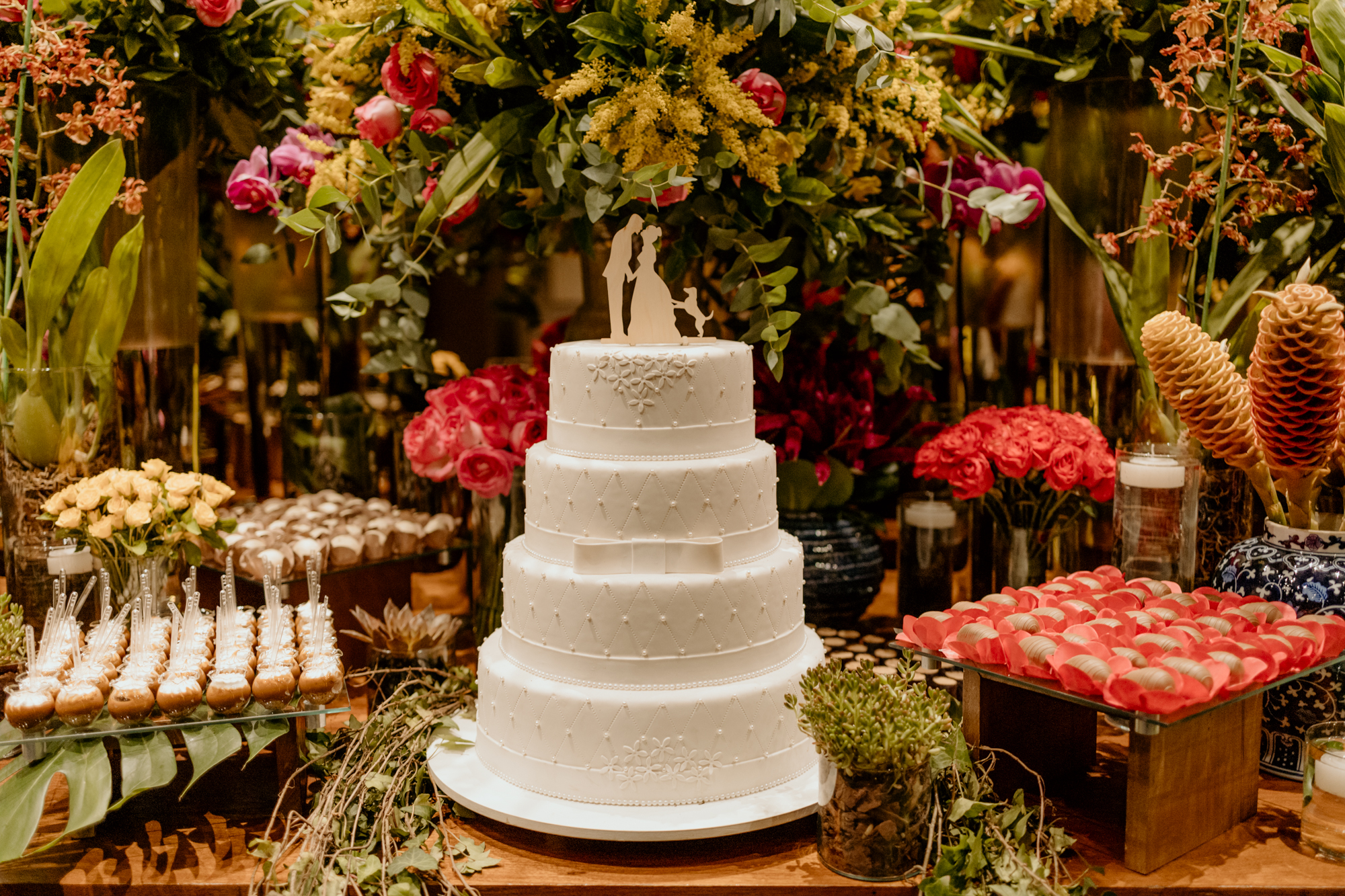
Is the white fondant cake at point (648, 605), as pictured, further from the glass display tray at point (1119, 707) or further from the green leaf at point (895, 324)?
the green leaf at point (895, 324)

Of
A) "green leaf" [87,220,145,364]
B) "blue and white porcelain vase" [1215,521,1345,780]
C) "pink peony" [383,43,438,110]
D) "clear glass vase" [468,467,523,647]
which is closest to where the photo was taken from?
"blue and white porcelain vase" [1215,521,1345,780]

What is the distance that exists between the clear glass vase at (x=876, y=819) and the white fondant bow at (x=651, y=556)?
25cm

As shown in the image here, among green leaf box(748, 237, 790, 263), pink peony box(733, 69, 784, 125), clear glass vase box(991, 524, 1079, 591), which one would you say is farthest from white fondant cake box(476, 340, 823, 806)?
clear glass vase box(991, 524, 1079, 591)

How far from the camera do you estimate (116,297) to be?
1540 mm

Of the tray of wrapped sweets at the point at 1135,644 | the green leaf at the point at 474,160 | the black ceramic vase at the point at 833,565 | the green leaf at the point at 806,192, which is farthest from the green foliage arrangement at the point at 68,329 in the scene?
the tray of wrapped sweets at the point at 1135,644

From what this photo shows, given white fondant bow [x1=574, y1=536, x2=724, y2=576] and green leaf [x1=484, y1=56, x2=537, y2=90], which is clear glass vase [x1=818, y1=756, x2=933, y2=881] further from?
green leaf [x1=484, y1=56, x2=537, y2=90]

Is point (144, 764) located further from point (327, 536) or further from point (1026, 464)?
point (1026, 464)

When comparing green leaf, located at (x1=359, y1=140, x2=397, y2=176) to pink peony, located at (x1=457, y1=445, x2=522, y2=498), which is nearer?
green leaf, located at (x1=359, y1=140, x2=397, y2=176)

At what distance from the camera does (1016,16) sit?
5.33 ft

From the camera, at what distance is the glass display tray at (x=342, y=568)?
1575mm

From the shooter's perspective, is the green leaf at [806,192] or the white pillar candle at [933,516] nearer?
the green leaf at [806,192]

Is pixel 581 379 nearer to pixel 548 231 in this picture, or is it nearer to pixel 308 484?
pixel 548 231

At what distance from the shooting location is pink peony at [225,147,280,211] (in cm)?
156

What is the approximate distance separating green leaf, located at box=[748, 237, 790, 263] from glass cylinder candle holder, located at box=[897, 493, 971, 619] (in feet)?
1.75
